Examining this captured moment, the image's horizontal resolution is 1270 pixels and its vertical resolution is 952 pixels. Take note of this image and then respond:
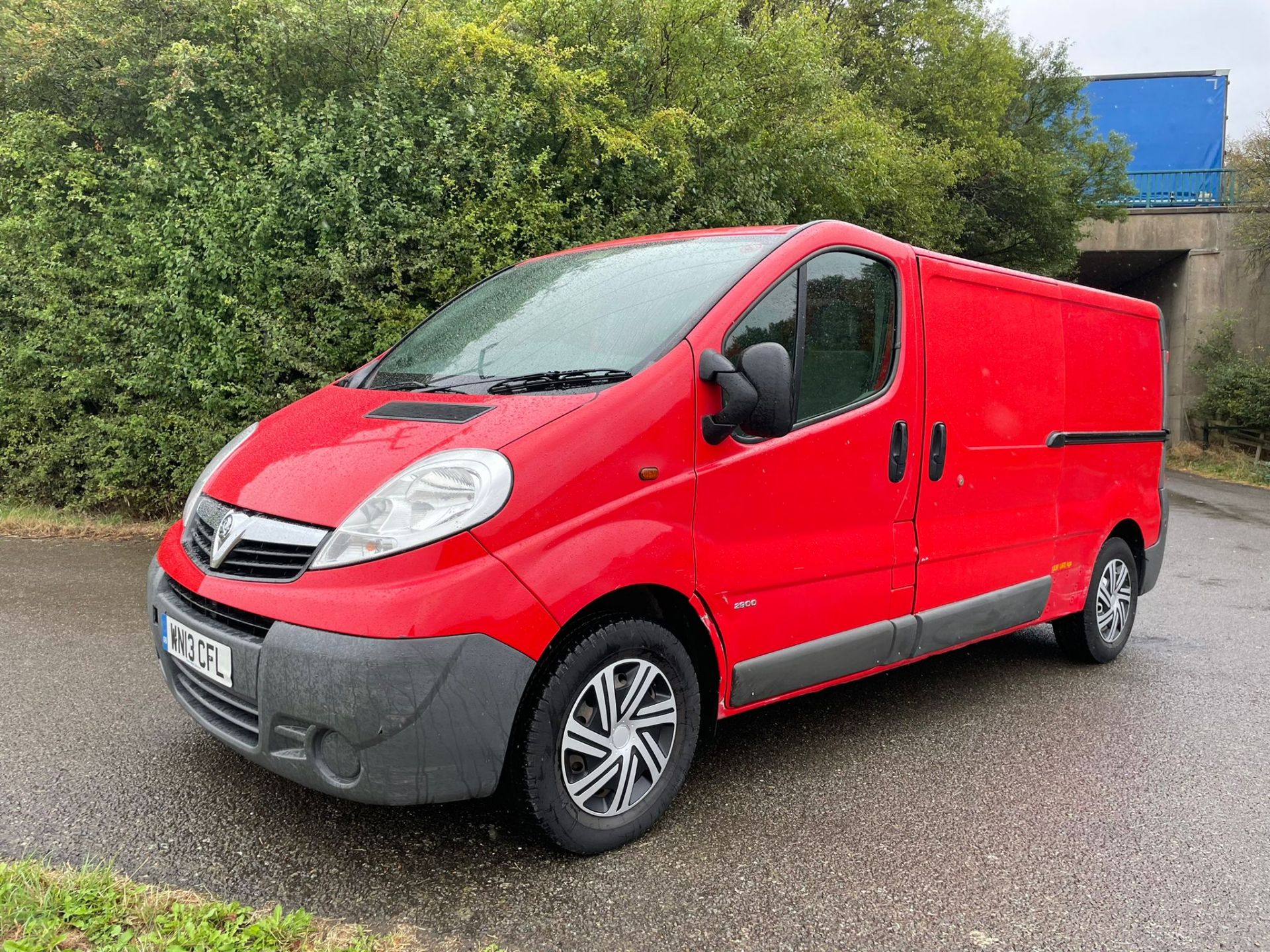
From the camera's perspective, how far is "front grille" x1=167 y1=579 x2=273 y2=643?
2.56 m

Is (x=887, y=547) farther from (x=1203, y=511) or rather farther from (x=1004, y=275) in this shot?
(x=1203, y=511)

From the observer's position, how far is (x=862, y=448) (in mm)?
3465

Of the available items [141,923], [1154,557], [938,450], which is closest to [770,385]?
[938,450]

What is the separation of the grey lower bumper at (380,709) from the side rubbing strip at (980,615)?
77.9 inches

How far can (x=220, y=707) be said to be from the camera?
2.73 metres

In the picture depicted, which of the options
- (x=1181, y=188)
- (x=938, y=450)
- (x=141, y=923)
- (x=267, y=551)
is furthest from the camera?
(x=1181, y=188)

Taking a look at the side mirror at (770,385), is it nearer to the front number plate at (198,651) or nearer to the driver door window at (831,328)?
the driver door window at (831,328)

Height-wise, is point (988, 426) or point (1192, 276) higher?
point (1192, 276)

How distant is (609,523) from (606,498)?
0.23 ft

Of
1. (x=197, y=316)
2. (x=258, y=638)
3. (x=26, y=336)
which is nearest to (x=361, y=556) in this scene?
(x=258, y=638)

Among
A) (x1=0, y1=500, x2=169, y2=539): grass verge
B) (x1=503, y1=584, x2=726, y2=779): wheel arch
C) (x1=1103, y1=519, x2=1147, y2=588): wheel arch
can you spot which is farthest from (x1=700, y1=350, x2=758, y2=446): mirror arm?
(x1=0, y1=500, x2=169, y2=539): grass verge

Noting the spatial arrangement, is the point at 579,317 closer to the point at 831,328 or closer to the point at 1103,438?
the point at 831,328

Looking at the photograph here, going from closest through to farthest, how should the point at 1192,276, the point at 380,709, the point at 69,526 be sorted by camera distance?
the point at 380,709 → the point at 69,526 → the point at 1192,276

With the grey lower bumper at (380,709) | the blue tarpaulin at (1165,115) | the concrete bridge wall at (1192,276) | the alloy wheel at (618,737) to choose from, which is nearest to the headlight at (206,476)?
the grey lower bumper at (380,709)
